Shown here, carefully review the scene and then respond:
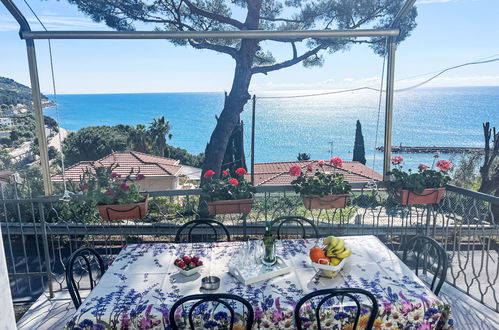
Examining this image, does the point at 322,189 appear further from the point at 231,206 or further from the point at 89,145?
the point at 89,145

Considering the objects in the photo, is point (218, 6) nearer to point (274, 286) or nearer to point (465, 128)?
point (274, 286)

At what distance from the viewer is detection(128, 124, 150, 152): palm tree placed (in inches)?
864

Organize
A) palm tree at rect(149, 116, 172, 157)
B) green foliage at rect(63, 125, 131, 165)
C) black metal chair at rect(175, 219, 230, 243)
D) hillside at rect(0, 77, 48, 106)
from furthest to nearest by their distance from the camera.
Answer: green foliage at rect(63, 125, 131, 165), palm tree at rect(149, 116, 172, 157), hillside at rect(0, 77, 48, 106), black metal chair at rect(175, 219, 230, 243)

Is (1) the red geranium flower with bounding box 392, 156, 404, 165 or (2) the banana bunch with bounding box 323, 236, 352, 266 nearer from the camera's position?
(2) the banana bunch with bounding box 323, 236, 352, 266

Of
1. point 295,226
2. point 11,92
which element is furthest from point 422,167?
point 11,92

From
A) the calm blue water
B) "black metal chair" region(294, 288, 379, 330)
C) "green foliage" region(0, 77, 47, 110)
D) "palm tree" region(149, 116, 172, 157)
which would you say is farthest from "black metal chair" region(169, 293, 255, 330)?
the calm blue water

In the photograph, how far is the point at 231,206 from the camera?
2607 mm

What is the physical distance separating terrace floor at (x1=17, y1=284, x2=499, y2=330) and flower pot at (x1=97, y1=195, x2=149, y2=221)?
0.73 m

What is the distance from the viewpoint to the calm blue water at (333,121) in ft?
121

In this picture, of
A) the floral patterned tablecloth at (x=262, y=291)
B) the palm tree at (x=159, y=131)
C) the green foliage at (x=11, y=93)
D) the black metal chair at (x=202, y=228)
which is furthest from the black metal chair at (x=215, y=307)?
the palm tree at (x=159, y=131)

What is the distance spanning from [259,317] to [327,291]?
0.32m

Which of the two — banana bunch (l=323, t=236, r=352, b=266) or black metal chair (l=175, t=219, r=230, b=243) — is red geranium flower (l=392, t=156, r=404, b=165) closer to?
banana bunch (l=323, t=236, r=352, b=266)

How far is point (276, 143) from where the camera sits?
40.2 metres

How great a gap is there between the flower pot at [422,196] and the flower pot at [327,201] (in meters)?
0.46
